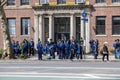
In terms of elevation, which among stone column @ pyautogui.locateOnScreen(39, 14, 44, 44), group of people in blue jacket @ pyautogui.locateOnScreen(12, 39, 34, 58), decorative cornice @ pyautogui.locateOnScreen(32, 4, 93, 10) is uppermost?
decorative cornice @ pyautogui.locateOnScreen(32, 4, 93, 10)

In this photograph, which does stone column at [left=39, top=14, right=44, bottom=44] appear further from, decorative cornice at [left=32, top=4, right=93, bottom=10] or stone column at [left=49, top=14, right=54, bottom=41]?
stone column at [left=49, top=14, right=54, bottom=41]

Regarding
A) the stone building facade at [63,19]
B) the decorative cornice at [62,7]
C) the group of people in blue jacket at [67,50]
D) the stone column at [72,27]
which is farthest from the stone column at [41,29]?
the group of people in blue jacket at [67,50]

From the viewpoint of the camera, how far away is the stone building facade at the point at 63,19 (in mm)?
43188

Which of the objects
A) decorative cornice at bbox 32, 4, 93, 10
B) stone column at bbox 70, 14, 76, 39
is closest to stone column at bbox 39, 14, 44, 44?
decorative cornice at bbox 32, 4, 93, 10

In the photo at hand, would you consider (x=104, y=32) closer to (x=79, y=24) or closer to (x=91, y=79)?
(x=79, y=24)

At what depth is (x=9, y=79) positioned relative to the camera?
17.2m

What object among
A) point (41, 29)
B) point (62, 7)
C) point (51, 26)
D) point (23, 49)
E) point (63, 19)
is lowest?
point (23, 49)

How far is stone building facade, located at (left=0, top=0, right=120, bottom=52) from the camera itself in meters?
43.2

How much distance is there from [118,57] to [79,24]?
10188 millimetres

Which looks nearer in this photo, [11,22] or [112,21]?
[112,21]

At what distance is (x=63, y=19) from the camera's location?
45.0 meters

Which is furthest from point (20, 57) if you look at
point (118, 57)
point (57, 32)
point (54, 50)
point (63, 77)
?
point (63, 77)

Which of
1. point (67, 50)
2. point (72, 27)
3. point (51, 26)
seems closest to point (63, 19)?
point (51, 26)

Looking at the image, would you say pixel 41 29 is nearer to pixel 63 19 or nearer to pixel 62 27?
pixel 62 27
